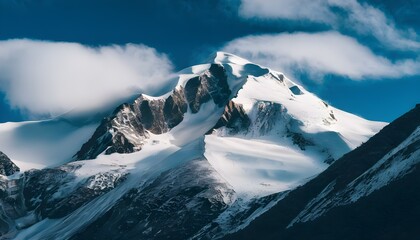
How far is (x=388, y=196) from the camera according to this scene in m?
Answer: 200

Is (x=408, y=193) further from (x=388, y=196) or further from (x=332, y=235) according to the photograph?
(x=332, y=235)

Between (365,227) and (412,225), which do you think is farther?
(365,227)

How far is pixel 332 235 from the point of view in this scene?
19838 cm

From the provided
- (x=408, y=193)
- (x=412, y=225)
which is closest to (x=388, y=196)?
(x=408, y=193)

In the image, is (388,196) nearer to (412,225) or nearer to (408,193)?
(408,193)

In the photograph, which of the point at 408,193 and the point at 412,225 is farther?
the point at 408,193

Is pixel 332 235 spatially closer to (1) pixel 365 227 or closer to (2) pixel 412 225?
(1) pixel 365 227

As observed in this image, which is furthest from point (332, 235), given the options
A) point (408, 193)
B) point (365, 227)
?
point (408, 193)

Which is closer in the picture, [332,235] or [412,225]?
[412,225]

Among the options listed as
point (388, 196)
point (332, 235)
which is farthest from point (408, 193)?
point (332, 235)

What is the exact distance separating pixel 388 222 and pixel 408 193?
404 inches

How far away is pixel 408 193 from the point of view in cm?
19575

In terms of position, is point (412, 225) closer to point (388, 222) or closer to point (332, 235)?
point (388, 222)

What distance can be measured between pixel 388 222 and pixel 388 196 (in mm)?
11006
